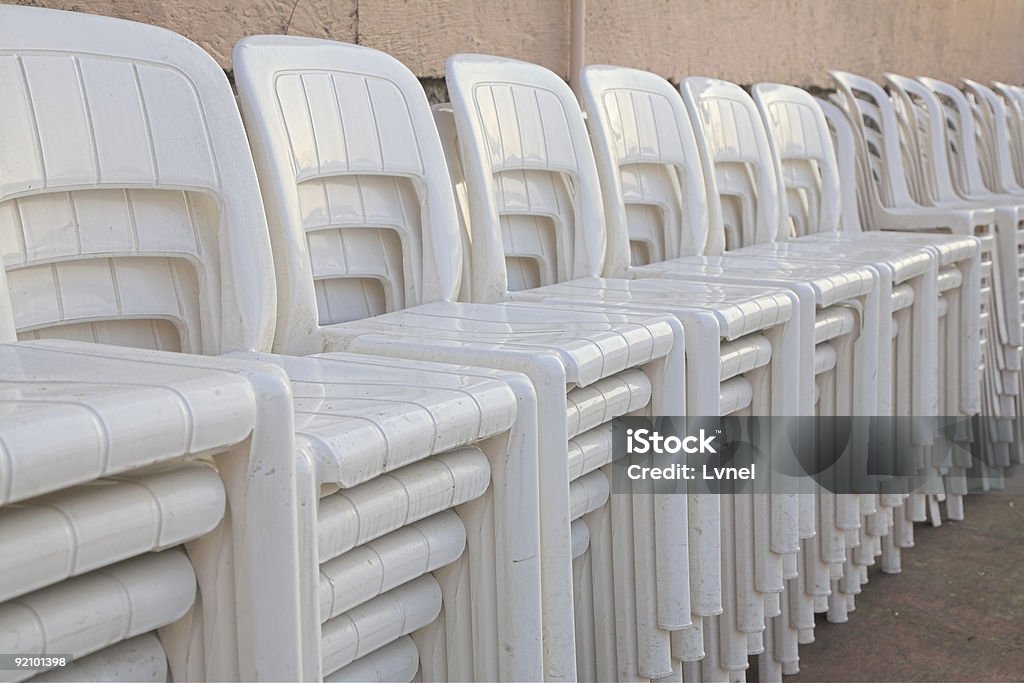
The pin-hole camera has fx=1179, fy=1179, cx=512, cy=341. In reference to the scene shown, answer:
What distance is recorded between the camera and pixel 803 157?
3465mm

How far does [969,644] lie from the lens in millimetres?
2490

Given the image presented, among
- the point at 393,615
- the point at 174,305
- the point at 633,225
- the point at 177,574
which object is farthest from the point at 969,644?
the point at 177,574

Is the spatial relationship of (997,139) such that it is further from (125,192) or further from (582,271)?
(125,192)

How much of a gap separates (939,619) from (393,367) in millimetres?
1711

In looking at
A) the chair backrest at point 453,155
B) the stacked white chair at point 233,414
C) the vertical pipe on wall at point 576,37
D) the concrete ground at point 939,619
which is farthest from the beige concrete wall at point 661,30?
the concrete ground at point 939,619

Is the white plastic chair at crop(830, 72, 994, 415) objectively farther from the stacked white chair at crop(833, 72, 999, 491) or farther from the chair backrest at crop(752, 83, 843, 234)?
the chair backrest at crop(752, 83, 843, 234)

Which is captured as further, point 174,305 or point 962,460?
point 962,460

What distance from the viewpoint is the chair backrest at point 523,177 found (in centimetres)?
213

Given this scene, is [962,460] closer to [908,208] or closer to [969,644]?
[969,644]

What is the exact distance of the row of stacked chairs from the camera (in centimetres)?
96

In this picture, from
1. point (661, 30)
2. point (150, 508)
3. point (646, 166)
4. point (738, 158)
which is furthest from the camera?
point (661, 30)

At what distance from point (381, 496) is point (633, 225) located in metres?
1.71

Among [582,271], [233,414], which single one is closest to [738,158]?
[582,271]

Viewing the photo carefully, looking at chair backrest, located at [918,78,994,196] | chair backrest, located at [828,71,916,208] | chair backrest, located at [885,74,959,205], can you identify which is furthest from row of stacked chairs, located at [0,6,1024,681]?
chair backrest, located at [918,78,994,196]
